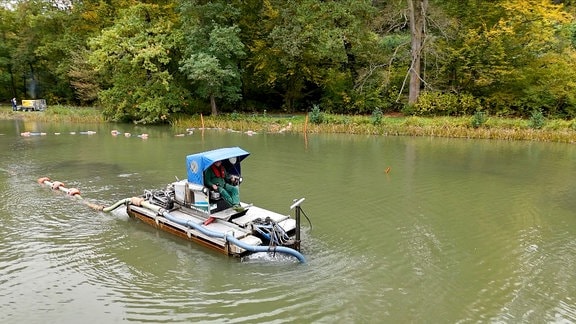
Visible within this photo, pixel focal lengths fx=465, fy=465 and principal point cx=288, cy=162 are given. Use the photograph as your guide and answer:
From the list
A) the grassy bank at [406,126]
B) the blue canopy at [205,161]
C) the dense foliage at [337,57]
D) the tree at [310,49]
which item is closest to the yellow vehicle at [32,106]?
the dense foliage at [337,57]

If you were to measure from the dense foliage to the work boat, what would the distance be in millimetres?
18645

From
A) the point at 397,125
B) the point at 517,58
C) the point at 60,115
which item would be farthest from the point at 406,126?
the point at 60,115

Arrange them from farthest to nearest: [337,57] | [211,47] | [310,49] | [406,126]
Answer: [310,49] < [337,57] < [211,47] < [406,126]

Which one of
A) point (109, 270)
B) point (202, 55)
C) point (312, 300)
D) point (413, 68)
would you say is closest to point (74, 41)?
point (202, 55)

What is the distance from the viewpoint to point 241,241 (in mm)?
8797

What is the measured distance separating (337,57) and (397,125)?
23.8ft

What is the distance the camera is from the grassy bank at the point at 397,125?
23891 millimetres

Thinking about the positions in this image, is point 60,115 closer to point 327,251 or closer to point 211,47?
point 211,47

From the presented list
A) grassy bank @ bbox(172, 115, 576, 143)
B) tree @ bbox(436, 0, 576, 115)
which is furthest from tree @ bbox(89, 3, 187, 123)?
tree @ bbox(436, 0, 576, 115)

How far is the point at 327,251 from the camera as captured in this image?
9656 mm

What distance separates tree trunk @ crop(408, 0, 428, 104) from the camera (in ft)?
95.7

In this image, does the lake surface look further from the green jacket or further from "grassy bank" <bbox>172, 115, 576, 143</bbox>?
"grassy bank" <bbox>172, 115, 576, 143</bbox>

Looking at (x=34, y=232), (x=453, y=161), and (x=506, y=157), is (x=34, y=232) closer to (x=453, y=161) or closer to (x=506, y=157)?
(x=453, y=161)

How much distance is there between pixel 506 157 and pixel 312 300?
14.9 metres
